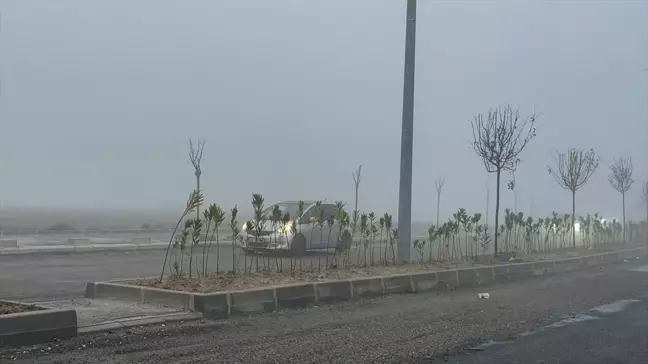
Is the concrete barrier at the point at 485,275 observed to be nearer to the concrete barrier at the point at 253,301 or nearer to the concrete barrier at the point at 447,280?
the concrete barrier at the point at 447,280

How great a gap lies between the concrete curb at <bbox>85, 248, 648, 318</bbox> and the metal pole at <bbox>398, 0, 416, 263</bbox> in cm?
168

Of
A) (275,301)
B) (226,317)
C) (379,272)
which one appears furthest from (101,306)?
(379,272)

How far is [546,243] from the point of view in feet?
81.9

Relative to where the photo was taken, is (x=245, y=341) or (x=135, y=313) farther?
(x=135, y=313)

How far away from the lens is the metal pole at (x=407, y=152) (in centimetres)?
1588

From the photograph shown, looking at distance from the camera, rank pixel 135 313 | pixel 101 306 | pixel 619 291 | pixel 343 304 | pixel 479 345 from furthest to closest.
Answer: pixel 619 291, pixel 343 304, pixel 101 306, pixel 135 313, pixel 479 345

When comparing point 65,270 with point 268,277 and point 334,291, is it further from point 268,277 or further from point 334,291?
point 334,291

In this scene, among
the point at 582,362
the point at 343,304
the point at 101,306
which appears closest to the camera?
the point at 582,362

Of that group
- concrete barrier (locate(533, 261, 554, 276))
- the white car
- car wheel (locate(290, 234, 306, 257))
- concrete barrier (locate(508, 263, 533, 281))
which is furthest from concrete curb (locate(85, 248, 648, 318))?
car wheel (locate(290, 234, 306, 257))

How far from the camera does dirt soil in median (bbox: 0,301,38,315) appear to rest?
7370 mm

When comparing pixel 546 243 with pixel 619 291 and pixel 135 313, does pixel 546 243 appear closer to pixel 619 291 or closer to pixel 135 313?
pixel 619 291

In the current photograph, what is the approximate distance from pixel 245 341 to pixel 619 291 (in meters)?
10.0

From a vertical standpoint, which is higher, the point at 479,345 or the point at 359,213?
the point at 359,213

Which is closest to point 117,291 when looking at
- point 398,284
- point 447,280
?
point 398,284
